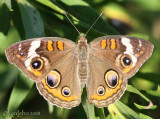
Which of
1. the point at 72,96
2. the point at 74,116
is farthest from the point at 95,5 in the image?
the point at 72,96

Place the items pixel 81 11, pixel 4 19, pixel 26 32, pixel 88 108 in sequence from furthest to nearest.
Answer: pixel 4 19, pixel 81 11, pixel 26 32, pixel 88 108

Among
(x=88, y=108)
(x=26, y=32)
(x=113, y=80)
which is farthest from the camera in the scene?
(x=26, y=32)

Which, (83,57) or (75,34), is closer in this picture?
(83,57)

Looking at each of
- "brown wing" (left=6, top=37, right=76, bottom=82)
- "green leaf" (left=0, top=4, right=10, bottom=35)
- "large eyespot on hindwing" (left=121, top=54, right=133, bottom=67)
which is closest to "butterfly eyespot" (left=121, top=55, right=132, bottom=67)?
"large eyespot on hindwing" (left=121, top=54, right=133, bottom=67)

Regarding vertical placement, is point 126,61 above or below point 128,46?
below

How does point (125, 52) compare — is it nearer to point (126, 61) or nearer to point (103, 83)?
point (126, 61)

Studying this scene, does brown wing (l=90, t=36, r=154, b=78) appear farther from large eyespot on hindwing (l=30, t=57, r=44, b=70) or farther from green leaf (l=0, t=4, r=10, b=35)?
green leaf (l=0, t=4, r=10, b=35)

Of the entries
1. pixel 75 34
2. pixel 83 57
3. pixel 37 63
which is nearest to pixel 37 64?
pixel 37 63
